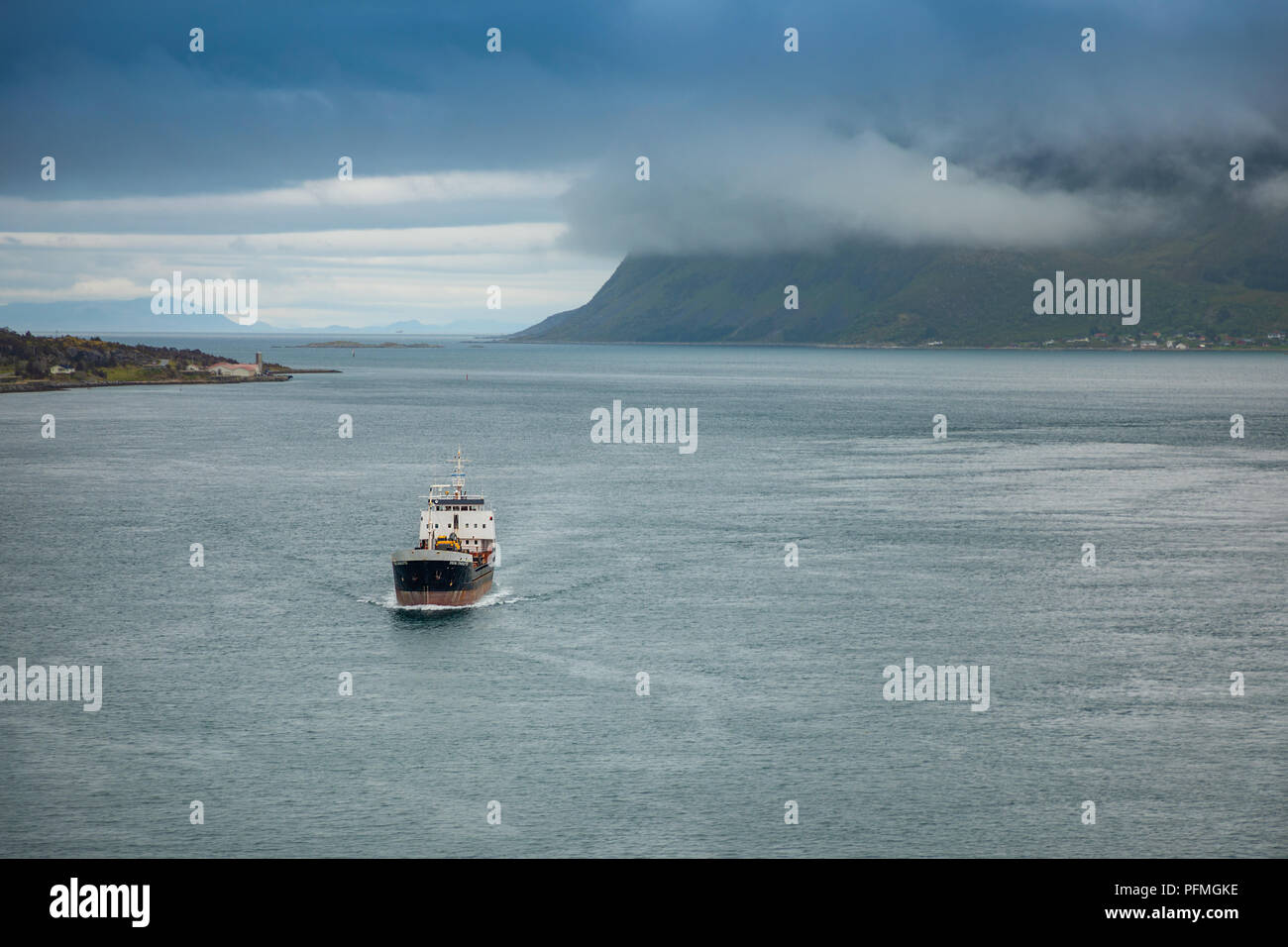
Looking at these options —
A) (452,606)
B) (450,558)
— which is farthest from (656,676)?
(450,558)

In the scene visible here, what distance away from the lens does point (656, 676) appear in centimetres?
6456

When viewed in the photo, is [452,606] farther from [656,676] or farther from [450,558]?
[656,676]

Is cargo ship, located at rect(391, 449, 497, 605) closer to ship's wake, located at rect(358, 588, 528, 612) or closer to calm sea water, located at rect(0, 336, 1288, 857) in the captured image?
ship's wake, located at rect(358, 588, 528, 612)

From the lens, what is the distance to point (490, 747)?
5481 centimetres

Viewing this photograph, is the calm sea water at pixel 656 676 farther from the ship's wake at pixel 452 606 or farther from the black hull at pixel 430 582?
the black hull at pixel 430 582

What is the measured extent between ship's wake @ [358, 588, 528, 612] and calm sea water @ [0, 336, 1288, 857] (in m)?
0.39

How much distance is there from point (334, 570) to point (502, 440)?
A: 90.8 meters

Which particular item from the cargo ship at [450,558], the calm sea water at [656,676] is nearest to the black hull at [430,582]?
the cargo ship at [450,558]

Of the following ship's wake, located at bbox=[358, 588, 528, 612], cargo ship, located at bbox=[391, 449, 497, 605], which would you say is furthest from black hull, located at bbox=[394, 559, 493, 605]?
ship's wake, located at bbox=[358, 588, 528, 612]

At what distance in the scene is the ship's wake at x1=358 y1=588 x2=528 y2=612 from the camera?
258ft

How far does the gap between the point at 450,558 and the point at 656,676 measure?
19755mm

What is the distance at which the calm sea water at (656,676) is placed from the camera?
156 feet
